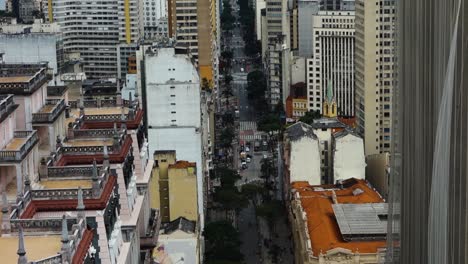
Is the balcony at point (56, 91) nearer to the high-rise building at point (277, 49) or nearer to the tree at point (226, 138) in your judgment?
the tree at point (226, 138)

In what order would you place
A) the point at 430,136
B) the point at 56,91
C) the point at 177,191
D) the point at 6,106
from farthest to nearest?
the point at 177,191
the point at 56,91
the point at 6,106
the point at 430,136

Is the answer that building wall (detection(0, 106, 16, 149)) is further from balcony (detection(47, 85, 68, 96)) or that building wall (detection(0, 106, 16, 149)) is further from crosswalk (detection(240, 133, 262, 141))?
crosswalk (detection(240, 133, 262, 141))

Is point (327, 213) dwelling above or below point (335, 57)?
below

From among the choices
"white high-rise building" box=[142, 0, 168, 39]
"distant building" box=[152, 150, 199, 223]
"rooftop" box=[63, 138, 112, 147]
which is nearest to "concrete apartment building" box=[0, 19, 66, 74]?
"distant building" box=[152, 150, 199, 223]

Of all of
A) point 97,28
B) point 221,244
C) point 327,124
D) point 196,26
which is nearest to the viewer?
point 221,244

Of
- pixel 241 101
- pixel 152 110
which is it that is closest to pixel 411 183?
pixel 152 110

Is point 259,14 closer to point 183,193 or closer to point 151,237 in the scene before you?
point 183,193

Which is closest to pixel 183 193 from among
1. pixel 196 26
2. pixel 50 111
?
pixel 50 111
